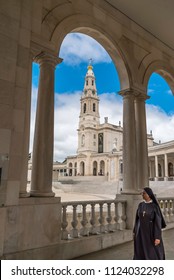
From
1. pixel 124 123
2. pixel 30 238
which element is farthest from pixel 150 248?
pixel 124 123

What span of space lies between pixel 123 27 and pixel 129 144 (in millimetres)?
4330

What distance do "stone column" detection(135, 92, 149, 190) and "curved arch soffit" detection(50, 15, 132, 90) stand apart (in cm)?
90

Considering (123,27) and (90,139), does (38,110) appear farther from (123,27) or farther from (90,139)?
(90,139)

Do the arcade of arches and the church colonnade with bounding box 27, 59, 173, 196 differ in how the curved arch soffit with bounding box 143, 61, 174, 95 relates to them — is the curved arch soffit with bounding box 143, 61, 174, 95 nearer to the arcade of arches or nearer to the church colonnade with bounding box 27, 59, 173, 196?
the church colonnade with bounding box 27, 59, 173, 196

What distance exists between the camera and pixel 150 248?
4.05 meters

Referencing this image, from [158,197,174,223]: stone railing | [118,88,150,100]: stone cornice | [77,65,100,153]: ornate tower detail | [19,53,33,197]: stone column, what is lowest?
[158,197,174,223]: stone railing

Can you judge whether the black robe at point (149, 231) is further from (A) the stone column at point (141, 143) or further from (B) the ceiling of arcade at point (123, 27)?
(B) the ceiling of arcade at point (123, 27)

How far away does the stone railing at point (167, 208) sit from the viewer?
8.88 meters

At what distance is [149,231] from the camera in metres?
4.07

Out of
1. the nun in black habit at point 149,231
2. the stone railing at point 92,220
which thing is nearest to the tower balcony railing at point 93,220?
the stone railing at point 92,220

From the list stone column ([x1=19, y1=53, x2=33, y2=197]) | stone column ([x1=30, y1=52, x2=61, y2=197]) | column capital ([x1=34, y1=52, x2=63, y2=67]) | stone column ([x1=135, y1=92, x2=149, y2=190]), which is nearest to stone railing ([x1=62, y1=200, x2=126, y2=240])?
stone column ([x1=30, y1=52, x2=61, y2=197])

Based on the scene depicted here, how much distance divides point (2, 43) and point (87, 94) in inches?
3198

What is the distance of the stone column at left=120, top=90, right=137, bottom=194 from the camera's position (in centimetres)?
753

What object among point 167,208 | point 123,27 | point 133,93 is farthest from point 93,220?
point 123,27
